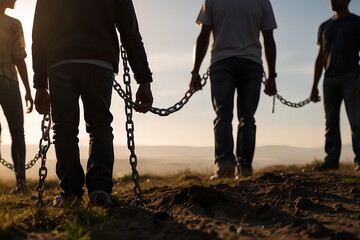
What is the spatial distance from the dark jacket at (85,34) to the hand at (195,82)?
1.75 metres

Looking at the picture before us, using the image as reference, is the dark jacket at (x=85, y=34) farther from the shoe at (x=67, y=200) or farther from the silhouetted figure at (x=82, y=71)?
the shoe at (x=67, y=200)

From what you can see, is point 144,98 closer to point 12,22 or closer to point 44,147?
point 44,147

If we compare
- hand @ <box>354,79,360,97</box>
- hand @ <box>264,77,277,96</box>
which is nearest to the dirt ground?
hand @ <box>264,77,277,96</box>

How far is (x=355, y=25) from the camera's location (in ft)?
22.7

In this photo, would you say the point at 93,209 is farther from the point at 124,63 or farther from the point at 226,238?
the point at 124,63

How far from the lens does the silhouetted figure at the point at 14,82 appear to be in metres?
5.83

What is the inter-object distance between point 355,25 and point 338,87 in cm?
114

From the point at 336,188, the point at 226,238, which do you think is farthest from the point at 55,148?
the point at 336,188

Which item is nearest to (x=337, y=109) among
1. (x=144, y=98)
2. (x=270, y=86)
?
(x=270, y=86)

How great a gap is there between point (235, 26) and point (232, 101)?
1041 millimetres

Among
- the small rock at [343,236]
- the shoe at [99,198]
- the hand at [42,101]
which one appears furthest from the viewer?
the hand at [42,101]

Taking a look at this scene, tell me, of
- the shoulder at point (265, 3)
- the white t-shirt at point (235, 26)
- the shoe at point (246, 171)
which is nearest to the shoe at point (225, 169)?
the shoe at point (246, 171)

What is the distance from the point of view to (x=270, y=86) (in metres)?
5.95

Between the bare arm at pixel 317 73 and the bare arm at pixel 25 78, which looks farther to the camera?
the bare arm at pixel 317 73
